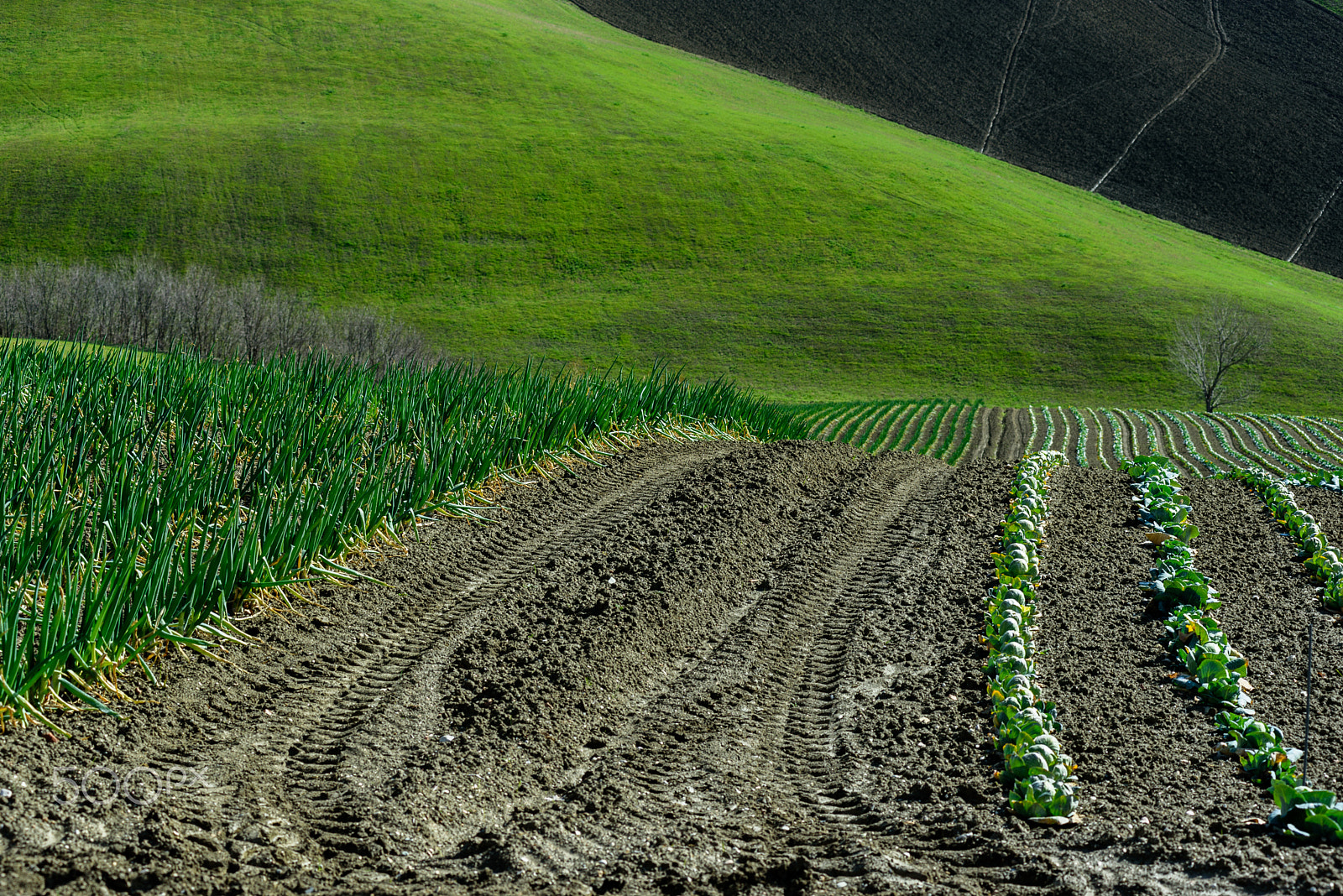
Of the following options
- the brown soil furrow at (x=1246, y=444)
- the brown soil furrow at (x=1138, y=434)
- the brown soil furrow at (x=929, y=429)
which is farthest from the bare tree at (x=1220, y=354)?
the brown soil furrow at (x=929, y=429)

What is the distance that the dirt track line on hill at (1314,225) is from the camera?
215ft

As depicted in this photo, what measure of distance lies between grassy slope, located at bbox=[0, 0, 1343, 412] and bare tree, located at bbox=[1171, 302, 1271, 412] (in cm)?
112

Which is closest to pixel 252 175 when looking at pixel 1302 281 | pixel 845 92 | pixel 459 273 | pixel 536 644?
pixel 459 273

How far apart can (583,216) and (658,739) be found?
1926 inches

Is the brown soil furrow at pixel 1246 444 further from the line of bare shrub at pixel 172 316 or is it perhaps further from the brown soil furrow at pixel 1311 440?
the line of bare shrub at pixel 172 316

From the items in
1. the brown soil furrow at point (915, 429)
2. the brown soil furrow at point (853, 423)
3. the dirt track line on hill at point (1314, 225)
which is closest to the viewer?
the brown soil furrow at point (915, 429)

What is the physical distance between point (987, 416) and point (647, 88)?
1764 inches

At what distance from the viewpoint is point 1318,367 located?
147 ft

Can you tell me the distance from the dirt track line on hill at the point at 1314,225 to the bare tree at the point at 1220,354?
23929 millimetres

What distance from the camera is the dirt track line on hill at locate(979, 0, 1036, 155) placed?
75312 mm

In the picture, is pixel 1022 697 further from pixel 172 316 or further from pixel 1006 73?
pixel 1006 73

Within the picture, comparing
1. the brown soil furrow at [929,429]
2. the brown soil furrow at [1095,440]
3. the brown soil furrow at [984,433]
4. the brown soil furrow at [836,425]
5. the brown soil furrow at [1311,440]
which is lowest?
the brown soil furrow at [836,425]

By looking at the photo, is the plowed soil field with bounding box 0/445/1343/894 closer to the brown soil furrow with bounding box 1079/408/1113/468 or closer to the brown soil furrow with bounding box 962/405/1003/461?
the brown soil furrow with bounding box 1079/408/1113/468

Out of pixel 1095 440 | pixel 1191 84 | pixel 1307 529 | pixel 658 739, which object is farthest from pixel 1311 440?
pixel 1191 84
